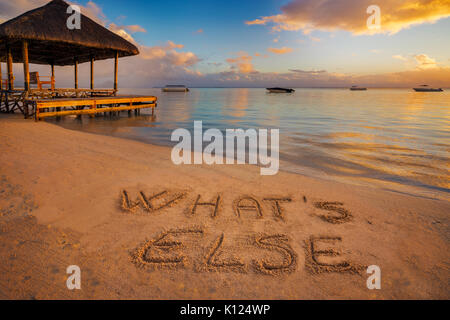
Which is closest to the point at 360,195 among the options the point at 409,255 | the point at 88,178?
the point at 409,255

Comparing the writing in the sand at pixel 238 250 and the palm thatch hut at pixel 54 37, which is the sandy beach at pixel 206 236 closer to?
the writing in the sand at pixel 238 250

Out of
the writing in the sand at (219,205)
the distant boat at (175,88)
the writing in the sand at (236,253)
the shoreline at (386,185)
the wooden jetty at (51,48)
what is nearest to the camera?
the writing in the sand at (236,253)

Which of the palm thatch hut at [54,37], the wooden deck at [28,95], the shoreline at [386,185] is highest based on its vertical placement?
the palm thatch hut at [54,37]

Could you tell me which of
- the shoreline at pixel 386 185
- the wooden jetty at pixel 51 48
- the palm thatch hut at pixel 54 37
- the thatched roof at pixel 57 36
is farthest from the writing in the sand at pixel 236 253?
the thatched roof at pixel 57 36

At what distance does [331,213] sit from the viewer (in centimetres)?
399

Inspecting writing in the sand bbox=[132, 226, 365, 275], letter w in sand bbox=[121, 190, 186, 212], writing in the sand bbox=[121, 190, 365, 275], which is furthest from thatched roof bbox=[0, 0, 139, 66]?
writing in the sand bbox=[132, 226, 365, 275]

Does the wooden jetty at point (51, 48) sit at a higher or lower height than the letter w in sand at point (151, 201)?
higher

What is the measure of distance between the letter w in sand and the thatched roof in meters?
13.3

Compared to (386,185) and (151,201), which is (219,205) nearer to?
(151,201)

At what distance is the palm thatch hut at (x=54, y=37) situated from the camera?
483 inches

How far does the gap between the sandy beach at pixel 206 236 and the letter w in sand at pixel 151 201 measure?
0.03 metres

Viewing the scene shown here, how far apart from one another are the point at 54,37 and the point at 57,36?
0.21 meters

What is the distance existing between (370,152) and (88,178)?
9.42 metres
